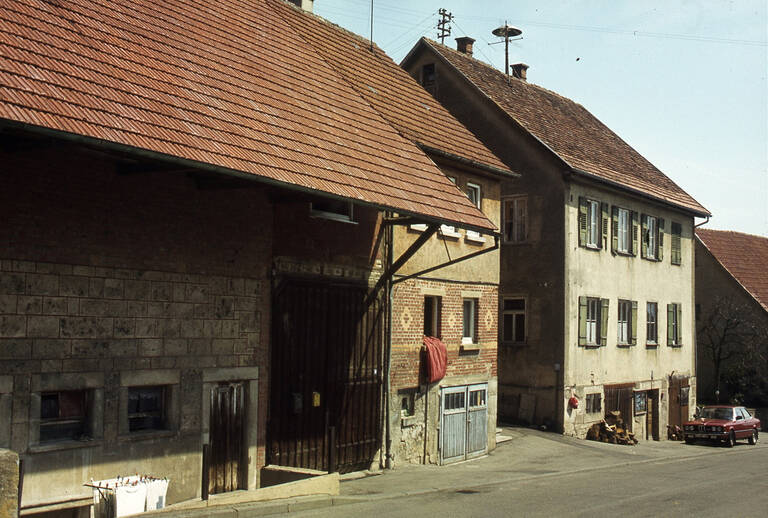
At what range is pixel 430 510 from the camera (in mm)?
13469

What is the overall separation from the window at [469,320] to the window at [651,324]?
13821mm

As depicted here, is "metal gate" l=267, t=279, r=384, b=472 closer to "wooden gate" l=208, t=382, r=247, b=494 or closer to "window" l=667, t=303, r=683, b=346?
"wooden gate" l=208, t=382, r=247, b=494

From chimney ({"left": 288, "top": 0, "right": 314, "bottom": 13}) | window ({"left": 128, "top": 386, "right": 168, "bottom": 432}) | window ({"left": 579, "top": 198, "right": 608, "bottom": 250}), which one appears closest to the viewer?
window ({"left": 128, "top": 386, "right": 168, "bottom": 432})

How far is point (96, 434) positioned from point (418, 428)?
9200mm

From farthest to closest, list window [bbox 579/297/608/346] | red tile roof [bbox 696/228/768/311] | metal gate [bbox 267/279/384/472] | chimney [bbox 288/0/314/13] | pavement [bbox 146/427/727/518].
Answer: red tile roof [bbox 696/228/768/311] → window [bbox 579/297/608/346] → chimney [bbox 288/0/314/13] → metal gate [bbox 267/279/384/472] → pavement [bbox 146/427/727/518]

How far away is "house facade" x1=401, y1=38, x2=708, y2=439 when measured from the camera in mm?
28859

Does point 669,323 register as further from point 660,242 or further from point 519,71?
point 519,71

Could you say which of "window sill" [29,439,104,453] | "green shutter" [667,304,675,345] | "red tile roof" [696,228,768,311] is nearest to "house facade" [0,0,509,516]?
"window sill" [29,439,104,453]

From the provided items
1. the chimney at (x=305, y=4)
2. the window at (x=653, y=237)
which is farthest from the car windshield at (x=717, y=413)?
the chimney at (x=305, y=4)

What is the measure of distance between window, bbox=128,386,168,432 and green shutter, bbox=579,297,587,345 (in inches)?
730

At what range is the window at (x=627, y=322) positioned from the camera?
32281 mm

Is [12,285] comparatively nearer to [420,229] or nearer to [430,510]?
[430,510]

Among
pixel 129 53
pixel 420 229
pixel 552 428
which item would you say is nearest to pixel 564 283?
pixel 552 428

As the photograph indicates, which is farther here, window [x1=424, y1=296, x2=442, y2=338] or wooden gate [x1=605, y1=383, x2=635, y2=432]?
wooden gate [x1=605, y1=383, x2=635, y2=432]
